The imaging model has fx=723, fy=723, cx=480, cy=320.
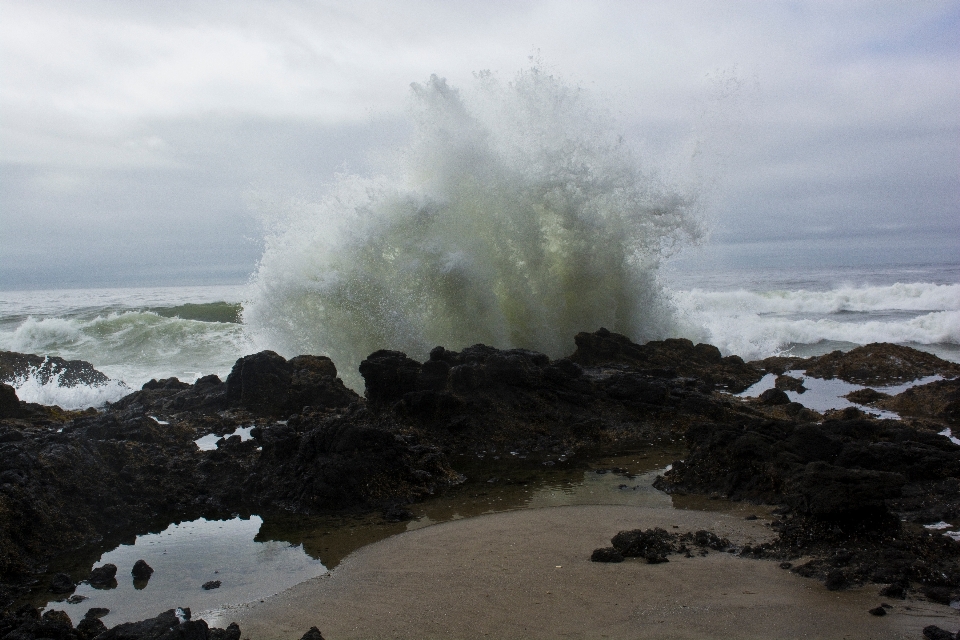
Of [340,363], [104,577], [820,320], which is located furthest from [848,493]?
[820,320]

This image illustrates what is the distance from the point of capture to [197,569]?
5785 mm

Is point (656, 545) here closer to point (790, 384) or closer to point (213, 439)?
point (213, 439)

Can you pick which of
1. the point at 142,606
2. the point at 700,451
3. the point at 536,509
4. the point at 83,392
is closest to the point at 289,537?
the point at 142,606

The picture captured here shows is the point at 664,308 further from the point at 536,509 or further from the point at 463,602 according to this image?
the point at 463,602

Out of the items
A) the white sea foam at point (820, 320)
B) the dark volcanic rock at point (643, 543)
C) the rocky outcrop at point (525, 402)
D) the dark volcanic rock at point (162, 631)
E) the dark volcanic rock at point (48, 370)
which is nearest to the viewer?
the dark volcanic rock at point (162, 631)

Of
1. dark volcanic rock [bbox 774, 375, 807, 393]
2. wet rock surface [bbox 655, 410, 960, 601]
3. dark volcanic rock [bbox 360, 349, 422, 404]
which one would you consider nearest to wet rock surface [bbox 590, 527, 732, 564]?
wet rock surface [bbox 655, 410, 960, 601]

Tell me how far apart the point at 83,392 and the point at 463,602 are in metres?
11.8

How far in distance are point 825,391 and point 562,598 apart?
9.29m

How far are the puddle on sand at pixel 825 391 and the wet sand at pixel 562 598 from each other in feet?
18.8

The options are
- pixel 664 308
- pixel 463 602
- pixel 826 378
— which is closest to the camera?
pixel 463 602

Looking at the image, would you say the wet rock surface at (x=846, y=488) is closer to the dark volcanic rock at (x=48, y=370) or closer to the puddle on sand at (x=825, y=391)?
the puddle on sand at (x=825, y=391)

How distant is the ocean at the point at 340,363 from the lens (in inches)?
646

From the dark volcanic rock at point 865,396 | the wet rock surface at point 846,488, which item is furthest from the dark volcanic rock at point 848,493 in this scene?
the dark volcanic rock at point 865,396

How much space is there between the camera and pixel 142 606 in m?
5.10
